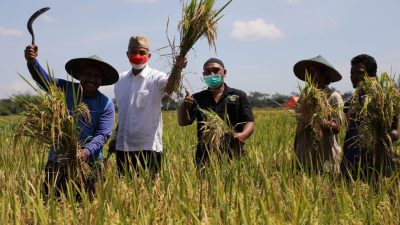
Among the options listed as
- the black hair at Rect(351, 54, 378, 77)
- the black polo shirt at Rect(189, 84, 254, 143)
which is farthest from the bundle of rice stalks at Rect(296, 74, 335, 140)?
the black polo shirt at Rect(189, 84, 254, 143)

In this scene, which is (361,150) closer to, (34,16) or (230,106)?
(230,106)

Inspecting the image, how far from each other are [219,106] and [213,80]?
8.7 inches

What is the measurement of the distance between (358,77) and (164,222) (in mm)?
1836

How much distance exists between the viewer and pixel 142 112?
3.51 m

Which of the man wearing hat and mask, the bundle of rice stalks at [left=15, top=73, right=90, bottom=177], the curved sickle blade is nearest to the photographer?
the bundle of rice stalks at [left=15, top=73, right=90, bottom=177]

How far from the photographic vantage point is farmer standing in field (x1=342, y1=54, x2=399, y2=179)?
9.59 ft

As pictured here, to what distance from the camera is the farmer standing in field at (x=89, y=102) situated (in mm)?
2861

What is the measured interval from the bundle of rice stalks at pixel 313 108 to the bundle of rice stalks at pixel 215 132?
1.75 ft

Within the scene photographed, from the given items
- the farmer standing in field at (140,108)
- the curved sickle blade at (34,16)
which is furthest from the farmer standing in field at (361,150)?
the curved sickle blade at (34,16)

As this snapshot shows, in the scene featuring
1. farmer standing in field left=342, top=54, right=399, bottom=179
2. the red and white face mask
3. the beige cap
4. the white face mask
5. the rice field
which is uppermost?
the beige cap

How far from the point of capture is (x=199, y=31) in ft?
9.97

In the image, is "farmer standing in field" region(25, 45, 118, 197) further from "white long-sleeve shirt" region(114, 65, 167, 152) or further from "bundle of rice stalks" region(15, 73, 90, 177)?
"white long-sleeve shirt" region(114, 65, 167, 152)

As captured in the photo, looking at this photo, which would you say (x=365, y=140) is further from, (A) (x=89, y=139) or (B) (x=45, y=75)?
(B) (x=45, y=75)

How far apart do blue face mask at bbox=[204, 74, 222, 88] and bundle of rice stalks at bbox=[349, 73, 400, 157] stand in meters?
1.05
